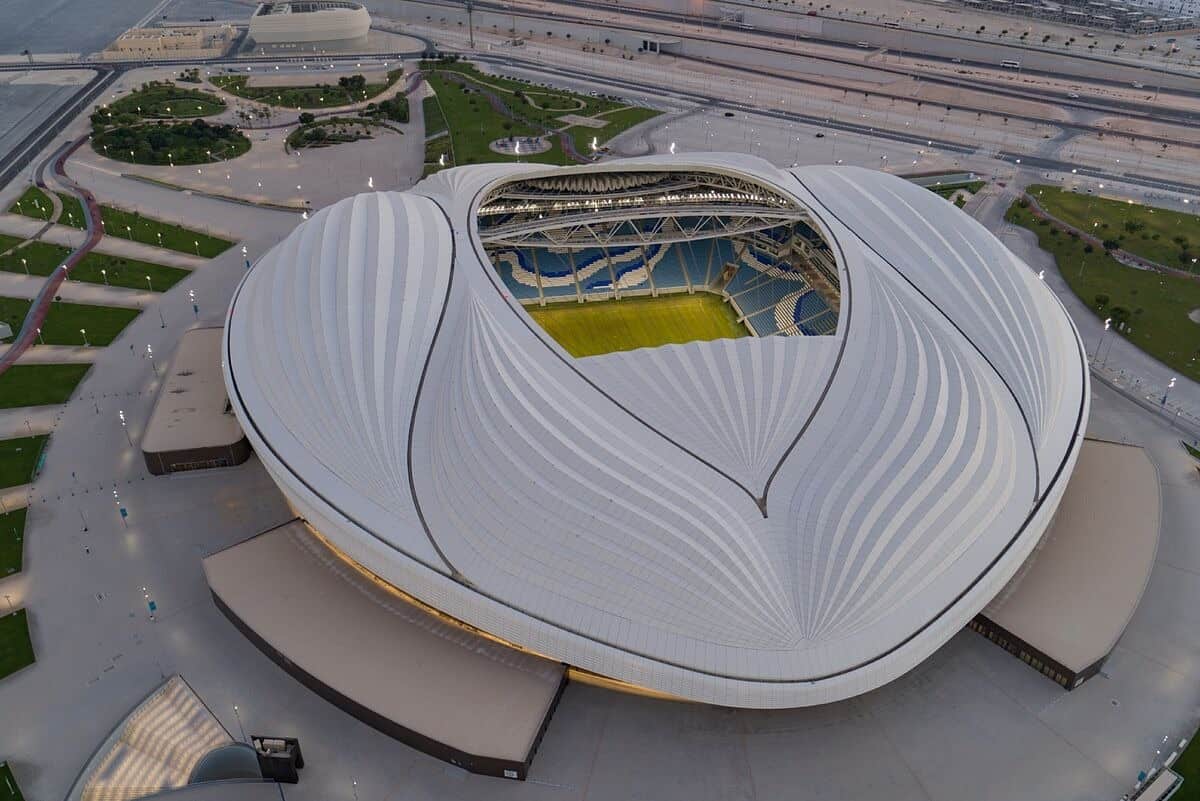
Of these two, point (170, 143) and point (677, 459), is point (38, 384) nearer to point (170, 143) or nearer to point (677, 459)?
point (677, 459)

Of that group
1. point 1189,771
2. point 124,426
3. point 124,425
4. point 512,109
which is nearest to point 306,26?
point 512,109

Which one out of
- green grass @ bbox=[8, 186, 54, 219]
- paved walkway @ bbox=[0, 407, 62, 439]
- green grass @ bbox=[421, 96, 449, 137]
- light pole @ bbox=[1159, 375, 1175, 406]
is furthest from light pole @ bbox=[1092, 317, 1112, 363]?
green grass @ bbox=[8, 186, 54, 219]

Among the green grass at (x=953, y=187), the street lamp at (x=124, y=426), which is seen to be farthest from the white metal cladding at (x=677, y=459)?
the green grass at (x=953, y=187)

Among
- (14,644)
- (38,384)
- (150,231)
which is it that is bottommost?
(150,231)

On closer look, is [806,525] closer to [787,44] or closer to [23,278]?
[23,278]

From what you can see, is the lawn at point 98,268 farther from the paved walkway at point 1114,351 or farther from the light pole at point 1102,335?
the paved walkway at point 1114,351

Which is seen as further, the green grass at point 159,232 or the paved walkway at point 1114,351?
the green grass at point 159,232
